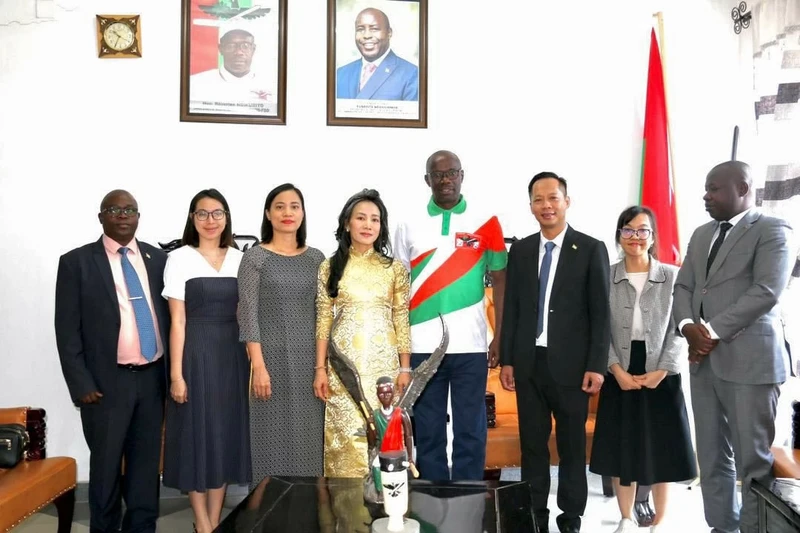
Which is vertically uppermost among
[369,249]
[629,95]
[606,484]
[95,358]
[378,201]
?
[629,95]

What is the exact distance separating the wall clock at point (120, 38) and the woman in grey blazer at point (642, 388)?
2.93m

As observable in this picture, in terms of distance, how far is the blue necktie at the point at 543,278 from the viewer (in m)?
3.01

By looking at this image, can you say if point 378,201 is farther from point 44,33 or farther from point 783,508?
point 44,33

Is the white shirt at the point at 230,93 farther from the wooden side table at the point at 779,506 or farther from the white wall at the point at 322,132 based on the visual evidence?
the wooden side table at the point at 779,506

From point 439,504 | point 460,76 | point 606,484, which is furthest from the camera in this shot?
point 460,76

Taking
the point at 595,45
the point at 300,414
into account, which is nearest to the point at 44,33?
the point at 300,414

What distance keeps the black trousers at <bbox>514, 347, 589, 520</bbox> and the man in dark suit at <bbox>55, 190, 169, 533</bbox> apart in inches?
63.5

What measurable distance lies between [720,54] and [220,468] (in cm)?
386

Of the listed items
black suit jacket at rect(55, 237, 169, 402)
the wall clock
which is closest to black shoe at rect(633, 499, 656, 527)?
black suit jacket at rect(55, 237, 169, 402)

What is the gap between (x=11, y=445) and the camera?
3025mm

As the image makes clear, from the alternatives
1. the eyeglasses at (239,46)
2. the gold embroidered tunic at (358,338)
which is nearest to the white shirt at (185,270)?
the gold embroidered tunic at (358,338)

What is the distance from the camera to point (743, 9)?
434 cm

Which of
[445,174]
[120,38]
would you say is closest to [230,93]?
[120,38]

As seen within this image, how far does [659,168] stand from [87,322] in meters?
3.28
